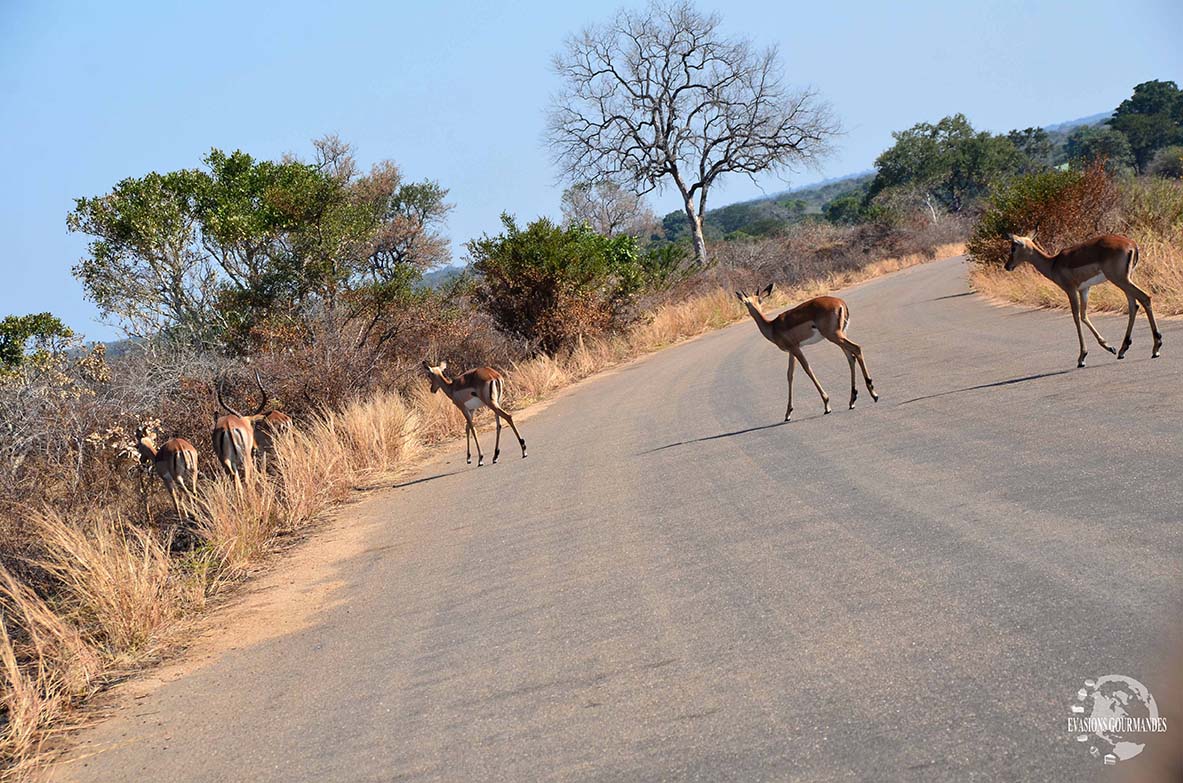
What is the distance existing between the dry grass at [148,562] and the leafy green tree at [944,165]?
71.1 metres

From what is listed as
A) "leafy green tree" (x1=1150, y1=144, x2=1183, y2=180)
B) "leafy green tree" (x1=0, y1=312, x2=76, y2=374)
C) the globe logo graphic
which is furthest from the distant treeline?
the globe logo graphic

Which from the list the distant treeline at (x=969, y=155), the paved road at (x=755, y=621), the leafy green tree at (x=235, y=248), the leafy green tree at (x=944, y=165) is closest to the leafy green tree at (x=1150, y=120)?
the distant treeline at (x=969, y=155)

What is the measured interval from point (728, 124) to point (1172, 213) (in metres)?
40.3

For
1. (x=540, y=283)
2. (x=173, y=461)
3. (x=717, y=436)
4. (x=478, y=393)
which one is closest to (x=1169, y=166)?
(x=540, y=283)

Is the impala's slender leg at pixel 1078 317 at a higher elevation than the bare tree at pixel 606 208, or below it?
below

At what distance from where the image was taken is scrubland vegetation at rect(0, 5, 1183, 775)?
7.55 meters

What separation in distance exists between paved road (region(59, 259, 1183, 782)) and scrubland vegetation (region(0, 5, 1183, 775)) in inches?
50.0

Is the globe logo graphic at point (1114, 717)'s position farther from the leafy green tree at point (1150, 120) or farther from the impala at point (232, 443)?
the leafy green tree at point (1150, 120)

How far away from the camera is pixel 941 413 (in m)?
10.6

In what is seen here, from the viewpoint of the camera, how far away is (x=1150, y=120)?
3103 inches

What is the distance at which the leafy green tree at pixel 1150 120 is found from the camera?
7838cm

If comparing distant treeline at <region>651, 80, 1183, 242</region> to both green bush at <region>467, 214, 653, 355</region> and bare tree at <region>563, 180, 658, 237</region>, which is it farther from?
green bush at <region>467, 214, 653, 355</region>

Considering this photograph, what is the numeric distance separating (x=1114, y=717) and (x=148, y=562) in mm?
6742

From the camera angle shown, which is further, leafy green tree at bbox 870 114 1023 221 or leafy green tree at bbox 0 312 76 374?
leafy green tree at bbox 870 114 1023 221
